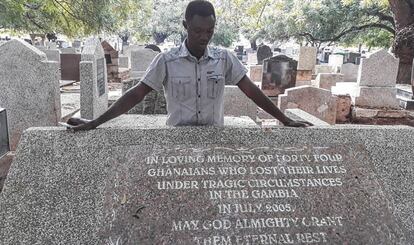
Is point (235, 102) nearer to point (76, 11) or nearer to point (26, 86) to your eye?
point (26, 86)

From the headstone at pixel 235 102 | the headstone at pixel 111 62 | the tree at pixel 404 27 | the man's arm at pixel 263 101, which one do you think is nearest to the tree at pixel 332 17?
the tree at pixel 404 27

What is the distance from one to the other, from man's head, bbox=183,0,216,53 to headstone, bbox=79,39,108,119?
321 centimetres

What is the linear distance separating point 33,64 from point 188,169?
4012 mm

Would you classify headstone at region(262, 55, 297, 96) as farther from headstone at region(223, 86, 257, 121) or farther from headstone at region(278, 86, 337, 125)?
headstone at region(223, 86, 257, 121)

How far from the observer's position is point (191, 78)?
230cm

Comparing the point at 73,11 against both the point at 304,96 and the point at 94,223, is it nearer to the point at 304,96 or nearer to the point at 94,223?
the point at 304,96

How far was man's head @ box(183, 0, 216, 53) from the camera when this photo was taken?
7.06 feet

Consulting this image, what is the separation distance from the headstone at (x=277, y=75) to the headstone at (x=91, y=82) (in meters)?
5.25

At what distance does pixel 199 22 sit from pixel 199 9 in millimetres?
78

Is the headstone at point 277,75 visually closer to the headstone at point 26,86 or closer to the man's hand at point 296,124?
the headstone at point 26,86

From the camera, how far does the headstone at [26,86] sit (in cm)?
522

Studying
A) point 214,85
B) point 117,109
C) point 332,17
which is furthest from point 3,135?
point 332,17

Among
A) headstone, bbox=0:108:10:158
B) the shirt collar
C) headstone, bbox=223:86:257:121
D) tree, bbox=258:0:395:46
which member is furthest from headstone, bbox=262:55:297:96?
the shirt collar

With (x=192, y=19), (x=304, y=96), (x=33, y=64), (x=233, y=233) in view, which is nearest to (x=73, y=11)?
(x=33, y=64)
